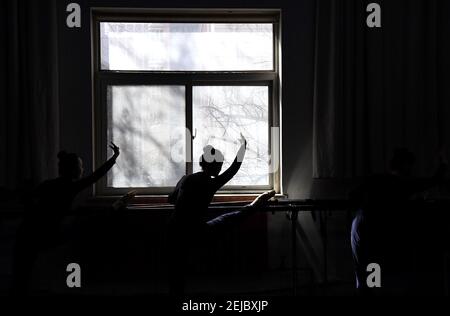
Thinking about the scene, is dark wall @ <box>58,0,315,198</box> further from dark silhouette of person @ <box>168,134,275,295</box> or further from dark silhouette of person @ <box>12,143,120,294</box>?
dark silhouette of person @ <box>168,134,275,295</box>

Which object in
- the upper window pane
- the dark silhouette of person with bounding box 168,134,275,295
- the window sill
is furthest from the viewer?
the upper window pane

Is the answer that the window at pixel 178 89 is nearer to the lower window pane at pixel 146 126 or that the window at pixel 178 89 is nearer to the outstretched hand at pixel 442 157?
the lower window pane at pixel 146 126

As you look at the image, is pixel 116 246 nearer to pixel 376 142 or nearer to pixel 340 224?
pixel 340 224

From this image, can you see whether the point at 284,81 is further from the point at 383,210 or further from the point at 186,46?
the point at 383,210

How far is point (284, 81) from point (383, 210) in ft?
4.98

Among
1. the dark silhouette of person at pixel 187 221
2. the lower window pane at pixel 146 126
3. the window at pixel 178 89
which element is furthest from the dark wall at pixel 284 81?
the dark silhouette of person at pixel 187 221

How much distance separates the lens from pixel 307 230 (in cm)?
400

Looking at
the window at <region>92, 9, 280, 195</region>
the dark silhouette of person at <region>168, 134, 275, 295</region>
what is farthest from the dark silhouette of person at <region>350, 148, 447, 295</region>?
the window at <region>92, 9, 280, 195</region>

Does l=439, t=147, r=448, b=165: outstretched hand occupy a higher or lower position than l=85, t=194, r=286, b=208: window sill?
higher

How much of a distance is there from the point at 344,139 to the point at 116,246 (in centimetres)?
204

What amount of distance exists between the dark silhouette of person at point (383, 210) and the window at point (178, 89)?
123cm

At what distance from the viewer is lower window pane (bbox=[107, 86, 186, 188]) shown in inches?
158

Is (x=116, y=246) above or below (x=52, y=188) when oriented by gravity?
below
